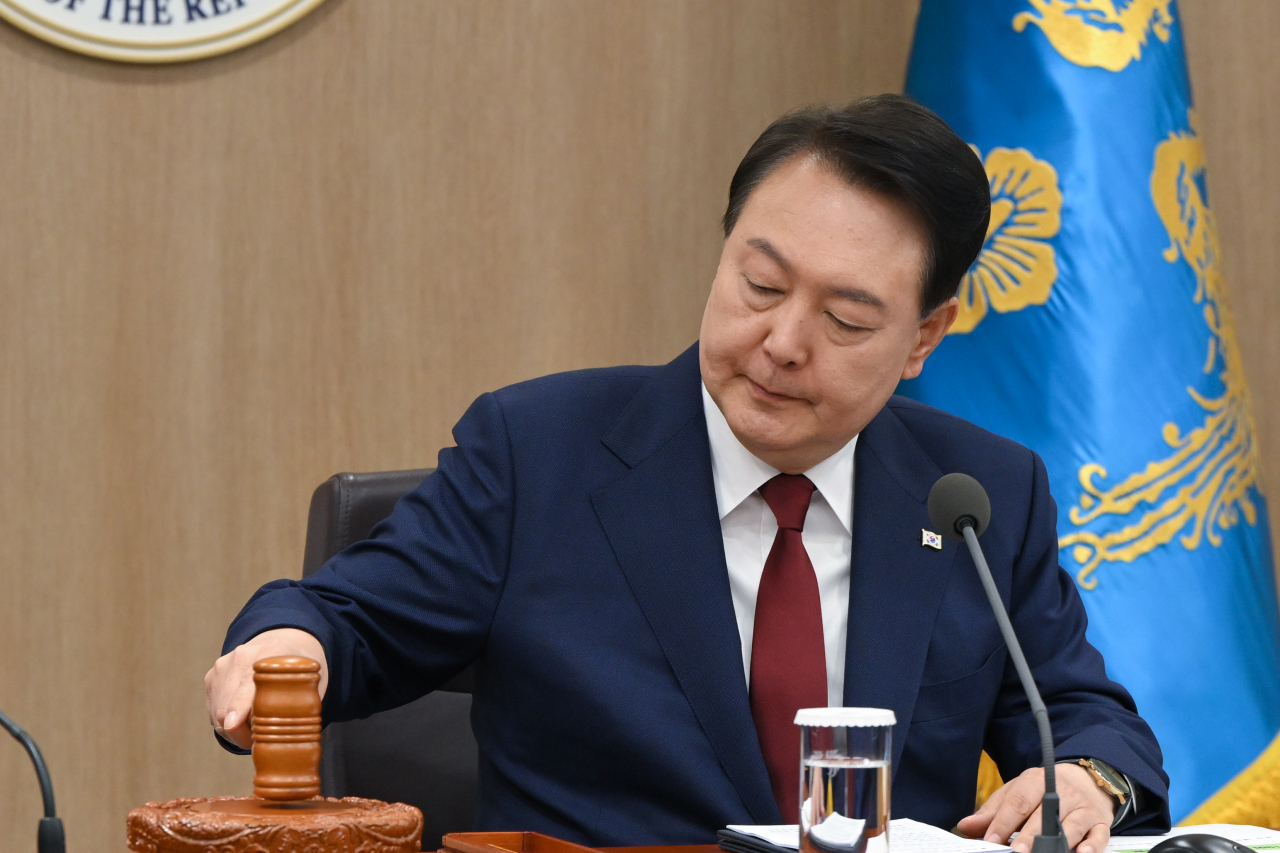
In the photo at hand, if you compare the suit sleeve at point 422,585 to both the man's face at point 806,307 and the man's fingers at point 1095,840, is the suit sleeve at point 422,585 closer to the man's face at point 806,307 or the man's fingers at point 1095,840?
the man's face at point 806,307

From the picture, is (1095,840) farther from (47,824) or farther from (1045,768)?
(47,824)

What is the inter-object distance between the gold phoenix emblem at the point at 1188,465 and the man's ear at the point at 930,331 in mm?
845

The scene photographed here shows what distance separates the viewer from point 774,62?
121 inches

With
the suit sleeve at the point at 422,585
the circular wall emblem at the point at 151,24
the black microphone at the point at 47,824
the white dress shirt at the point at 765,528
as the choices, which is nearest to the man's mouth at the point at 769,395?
the white dress shirt at the point at 765,528

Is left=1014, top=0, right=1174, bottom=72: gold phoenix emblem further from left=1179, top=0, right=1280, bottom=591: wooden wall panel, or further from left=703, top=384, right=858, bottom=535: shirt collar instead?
left=703, top=384, right=858, bottom=535: shirt collar

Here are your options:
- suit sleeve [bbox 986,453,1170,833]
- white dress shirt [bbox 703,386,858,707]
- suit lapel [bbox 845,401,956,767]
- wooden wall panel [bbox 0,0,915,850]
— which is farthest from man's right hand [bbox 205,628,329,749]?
wooden wall panel [bbox 0,0,915,850]

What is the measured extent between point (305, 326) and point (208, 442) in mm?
288

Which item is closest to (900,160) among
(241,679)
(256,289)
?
(241,679)

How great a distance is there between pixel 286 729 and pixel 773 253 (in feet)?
2.52

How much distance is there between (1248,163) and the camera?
2.85m

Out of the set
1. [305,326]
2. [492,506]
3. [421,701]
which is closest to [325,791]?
[421,701]

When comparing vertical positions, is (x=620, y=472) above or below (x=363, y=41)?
below

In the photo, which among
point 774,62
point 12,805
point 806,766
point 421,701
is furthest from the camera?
point 774,62

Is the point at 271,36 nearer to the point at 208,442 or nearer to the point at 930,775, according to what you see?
the point at 208,442
